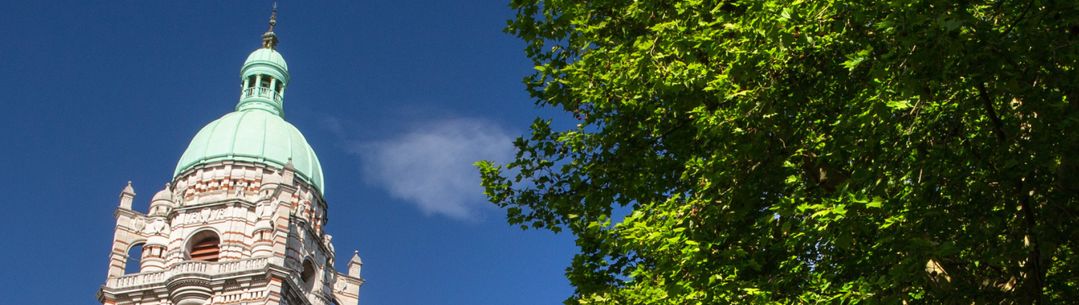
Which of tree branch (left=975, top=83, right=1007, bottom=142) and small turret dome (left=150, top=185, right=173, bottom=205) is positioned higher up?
small turret dome (left=150, top=185, right=173, bottom=205)

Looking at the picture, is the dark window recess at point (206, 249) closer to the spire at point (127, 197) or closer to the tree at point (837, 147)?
the spire at point (127, 197)

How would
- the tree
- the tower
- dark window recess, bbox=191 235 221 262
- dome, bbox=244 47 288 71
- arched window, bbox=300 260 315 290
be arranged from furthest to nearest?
dome, bbox=244 47 288 71, arched window, bbox=300 260 315 290, dark window recess, bbox=191 235 221 262, the tower, the tree

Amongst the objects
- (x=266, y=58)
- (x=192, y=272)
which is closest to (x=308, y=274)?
(x=192, y=272)

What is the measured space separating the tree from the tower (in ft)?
111

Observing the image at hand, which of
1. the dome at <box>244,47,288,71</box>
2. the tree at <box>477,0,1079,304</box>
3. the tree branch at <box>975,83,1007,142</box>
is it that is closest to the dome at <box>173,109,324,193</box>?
the dome at <box>244,47,288,71</box>

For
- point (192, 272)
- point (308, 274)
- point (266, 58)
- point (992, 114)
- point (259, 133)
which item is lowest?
point (992, 114)

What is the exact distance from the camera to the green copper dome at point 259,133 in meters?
54.2

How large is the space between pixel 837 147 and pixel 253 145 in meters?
44.0

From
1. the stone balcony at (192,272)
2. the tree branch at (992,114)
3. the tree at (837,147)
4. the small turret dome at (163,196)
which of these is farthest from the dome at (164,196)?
the tree branch at (992,114)

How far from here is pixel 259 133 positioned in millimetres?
55375

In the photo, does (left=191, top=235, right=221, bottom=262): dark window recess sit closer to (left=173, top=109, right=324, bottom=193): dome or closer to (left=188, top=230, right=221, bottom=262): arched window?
(left=188, top=230, right=221, bottom=262): arched window

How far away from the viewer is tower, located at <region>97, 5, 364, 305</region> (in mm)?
48531

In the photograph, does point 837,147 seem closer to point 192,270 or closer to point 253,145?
point 192,270

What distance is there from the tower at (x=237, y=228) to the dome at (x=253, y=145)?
5 centimetres
